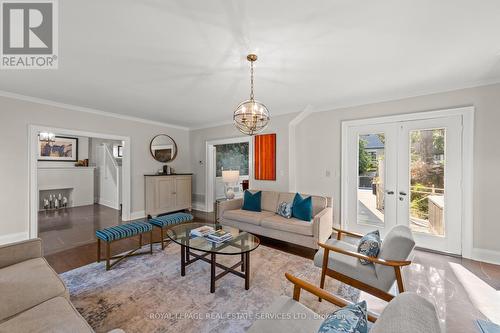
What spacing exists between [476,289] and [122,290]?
378cm

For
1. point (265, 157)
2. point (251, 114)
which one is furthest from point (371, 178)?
point (251, 114)

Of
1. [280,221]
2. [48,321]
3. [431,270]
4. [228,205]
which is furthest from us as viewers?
[228,205]

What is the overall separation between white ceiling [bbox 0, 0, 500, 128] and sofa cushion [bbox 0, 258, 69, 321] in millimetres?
2012

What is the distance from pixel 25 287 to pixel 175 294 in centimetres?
115

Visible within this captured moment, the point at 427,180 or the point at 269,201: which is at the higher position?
the point at 427,180

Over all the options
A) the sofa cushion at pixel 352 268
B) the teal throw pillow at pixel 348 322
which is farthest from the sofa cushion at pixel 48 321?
the sofa cushion at pixel 352 268

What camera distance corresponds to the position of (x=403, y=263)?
1.64m

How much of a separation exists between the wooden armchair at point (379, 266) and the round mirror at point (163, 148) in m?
4.89

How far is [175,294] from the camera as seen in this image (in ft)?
6.93

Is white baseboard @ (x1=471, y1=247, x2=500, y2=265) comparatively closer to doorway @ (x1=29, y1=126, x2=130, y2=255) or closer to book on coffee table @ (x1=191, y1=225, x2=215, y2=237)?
book on coffee table @ (x1=191, y1=225, x2=215, y2=237)

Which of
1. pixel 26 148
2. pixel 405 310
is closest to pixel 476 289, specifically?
pixel 405 310

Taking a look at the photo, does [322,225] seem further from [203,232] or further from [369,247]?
[203,232]

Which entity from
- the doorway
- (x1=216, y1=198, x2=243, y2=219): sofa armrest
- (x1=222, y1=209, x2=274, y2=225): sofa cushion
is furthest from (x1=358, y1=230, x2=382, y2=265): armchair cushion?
the doorway

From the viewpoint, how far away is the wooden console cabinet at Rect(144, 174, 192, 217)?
16.7 ft
